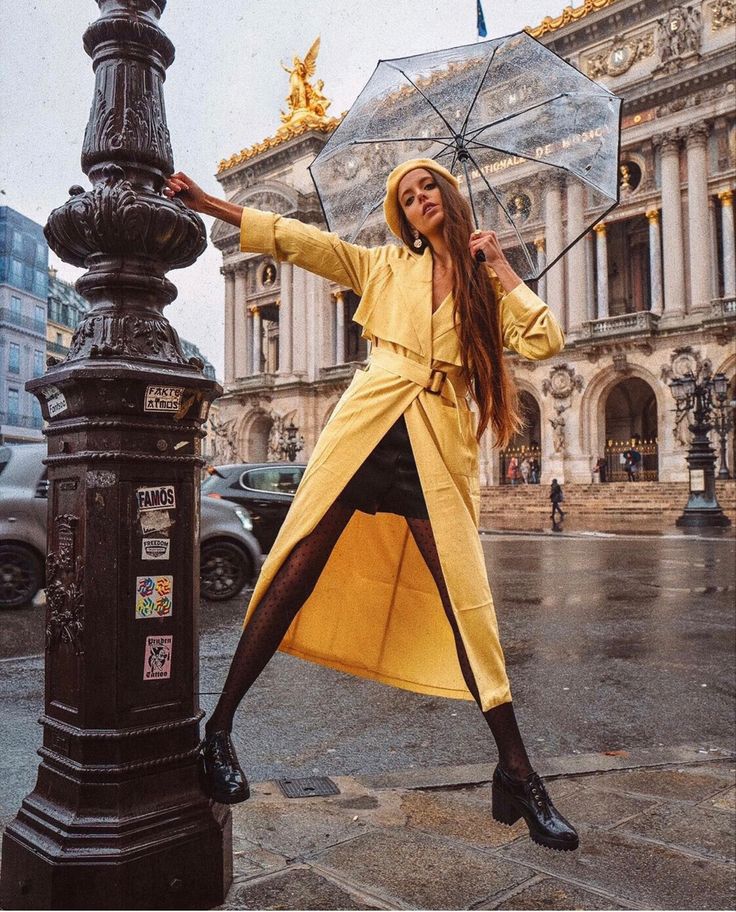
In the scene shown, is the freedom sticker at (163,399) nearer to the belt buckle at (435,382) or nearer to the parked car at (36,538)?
the belt buckle at (435,382)

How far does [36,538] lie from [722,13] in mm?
38111

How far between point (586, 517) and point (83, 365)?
27.4 meters

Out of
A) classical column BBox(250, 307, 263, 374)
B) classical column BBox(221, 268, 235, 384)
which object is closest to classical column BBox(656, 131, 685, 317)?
classical column BBox(250, 307, 263, 374)

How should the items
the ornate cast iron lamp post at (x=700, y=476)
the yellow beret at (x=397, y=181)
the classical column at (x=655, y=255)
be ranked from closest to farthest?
the yellow beret at (x=397, y=181) → the ornate cast iron lamp post at (x=700, y=476) → the classical column at (x=655, y=255)

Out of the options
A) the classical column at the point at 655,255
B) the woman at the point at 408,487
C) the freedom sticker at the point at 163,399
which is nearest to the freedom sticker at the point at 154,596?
the woman at the point at 408,487

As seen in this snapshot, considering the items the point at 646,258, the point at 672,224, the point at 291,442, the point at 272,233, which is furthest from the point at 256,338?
the point at 272,233

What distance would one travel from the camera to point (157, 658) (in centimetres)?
223

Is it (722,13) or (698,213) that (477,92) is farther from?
(722,13)

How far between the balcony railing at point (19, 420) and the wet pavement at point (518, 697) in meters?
43.6

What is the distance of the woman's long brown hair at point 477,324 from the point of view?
2.41 meters

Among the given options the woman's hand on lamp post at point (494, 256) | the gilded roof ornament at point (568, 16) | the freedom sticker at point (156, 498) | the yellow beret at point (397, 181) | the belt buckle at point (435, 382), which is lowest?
the freedom sticker at point (156, 498)

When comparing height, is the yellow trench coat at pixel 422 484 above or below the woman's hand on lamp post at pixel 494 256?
below

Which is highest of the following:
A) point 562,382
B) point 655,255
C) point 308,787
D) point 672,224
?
point 672,224

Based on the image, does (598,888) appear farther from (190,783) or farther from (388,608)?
(190,783)
